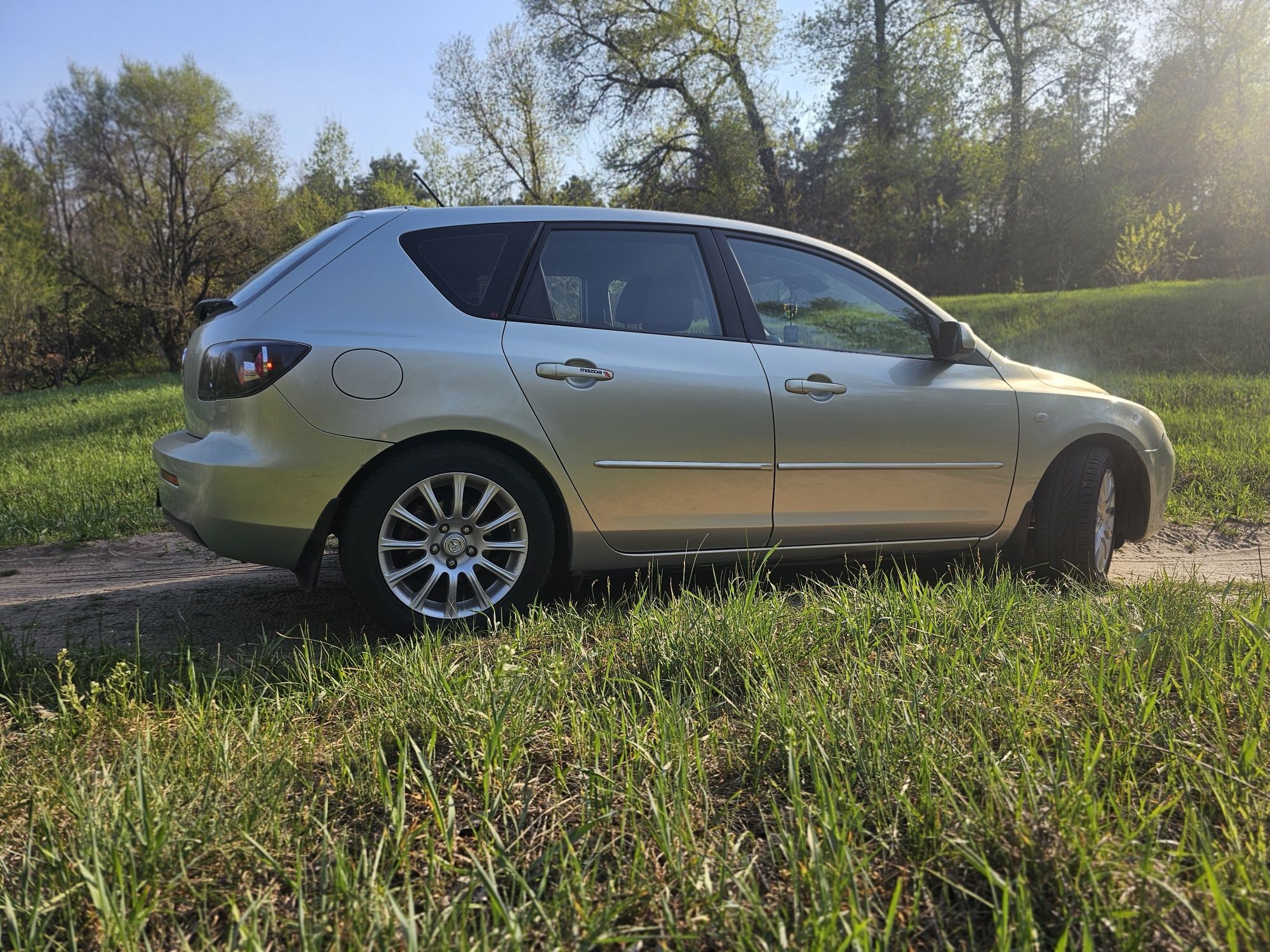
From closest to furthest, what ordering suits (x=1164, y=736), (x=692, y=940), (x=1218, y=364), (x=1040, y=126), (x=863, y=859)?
1. (x=692, y=940)
2. (x=863, y=859)
3. (x=1164, y=736)
4. (x=1218, y=364)
5. (x=1040, y=126)

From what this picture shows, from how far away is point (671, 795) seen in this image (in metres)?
1.86

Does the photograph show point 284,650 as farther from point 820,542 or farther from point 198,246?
point 198,246

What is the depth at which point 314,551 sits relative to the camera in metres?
3.23

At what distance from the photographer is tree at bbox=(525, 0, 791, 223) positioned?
24.9 meters

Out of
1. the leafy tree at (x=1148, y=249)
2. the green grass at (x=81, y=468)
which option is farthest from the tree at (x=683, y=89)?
the green grass at (x=81, y=468)

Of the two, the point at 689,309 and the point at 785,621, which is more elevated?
the point at 689,309

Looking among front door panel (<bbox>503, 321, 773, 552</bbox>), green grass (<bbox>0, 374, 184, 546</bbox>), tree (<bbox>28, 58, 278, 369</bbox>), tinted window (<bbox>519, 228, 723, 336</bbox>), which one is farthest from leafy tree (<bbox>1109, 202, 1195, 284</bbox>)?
tree (<bbox>28, 58, 278, 369</bbox>)

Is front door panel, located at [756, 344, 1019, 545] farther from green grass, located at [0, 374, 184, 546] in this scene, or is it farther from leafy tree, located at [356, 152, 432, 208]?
leafy tree, located at [356, 152, 432, 208]

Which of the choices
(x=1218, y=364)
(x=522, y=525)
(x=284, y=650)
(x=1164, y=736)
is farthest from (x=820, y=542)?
(x=1218, y=364)

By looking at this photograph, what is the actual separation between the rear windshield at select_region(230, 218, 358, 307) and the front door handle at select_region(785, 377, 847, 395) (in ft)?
6.42

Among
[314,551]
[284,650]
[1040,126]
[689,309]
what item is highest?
[1040,126]

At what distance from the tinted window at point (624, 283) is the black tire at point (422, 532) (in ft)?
2.22

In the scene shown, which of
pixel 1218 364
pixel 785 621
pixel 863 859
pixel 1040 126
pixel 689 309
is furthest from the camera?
pixel 1040 126

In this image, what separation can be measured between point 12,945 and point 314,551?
72.2 inches
